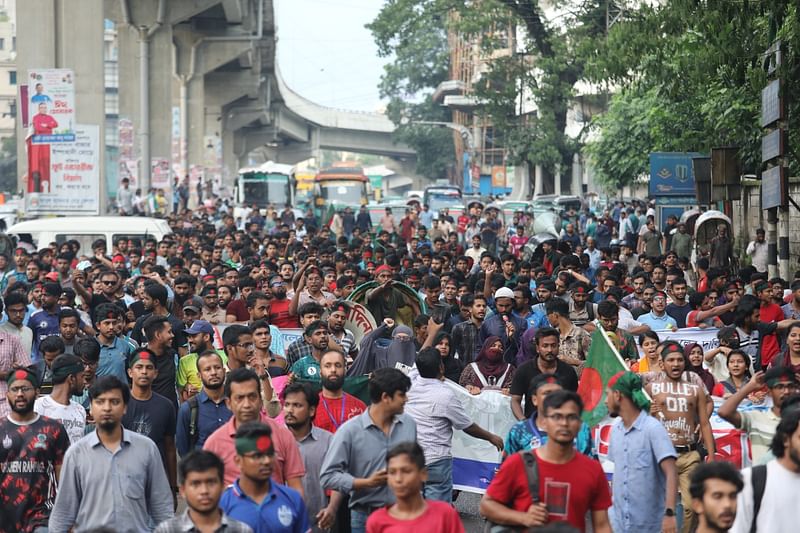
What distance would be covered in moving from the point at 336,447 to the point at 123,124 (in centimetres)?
3760

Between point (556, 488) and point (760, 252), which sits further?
point (760, 252)

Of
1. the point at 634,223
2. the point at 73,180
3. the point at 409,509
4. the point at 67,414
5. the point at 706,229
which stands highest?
the point at 73,180

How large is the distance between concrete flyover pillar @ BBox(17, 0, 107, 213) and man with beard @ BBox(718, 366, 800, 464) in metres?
27.1

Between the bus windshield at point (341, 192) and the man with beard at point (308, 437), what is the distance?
51.3 m

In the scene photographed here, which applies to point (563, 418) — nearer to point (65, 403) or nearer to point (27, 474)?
point (27, 474)

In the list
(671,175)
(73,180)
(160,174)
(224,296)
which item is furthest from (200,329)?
(160,174)

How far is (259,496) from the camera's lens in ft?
21.4

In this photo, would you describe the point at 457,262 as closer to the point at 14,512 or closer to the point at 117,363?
the point at 117,363

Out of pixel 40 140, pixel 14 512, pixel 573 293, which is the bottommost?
pixel 14 512

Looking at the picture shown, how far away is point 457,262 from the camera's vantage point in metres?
20.1

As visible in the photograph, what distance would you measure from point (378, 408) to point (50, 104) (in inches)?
849

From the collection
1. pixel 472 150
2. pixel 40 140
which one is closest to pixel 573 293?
pixel 40 140

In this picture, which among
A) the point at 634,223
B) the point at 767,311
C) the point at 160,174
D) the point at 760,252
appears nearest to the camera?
the point at 767,311

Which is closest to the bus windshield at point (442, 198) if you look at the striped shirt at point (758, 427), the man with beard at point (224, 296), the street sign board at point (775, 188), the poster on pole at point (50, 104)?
the poster on pole at point (50, 104)
